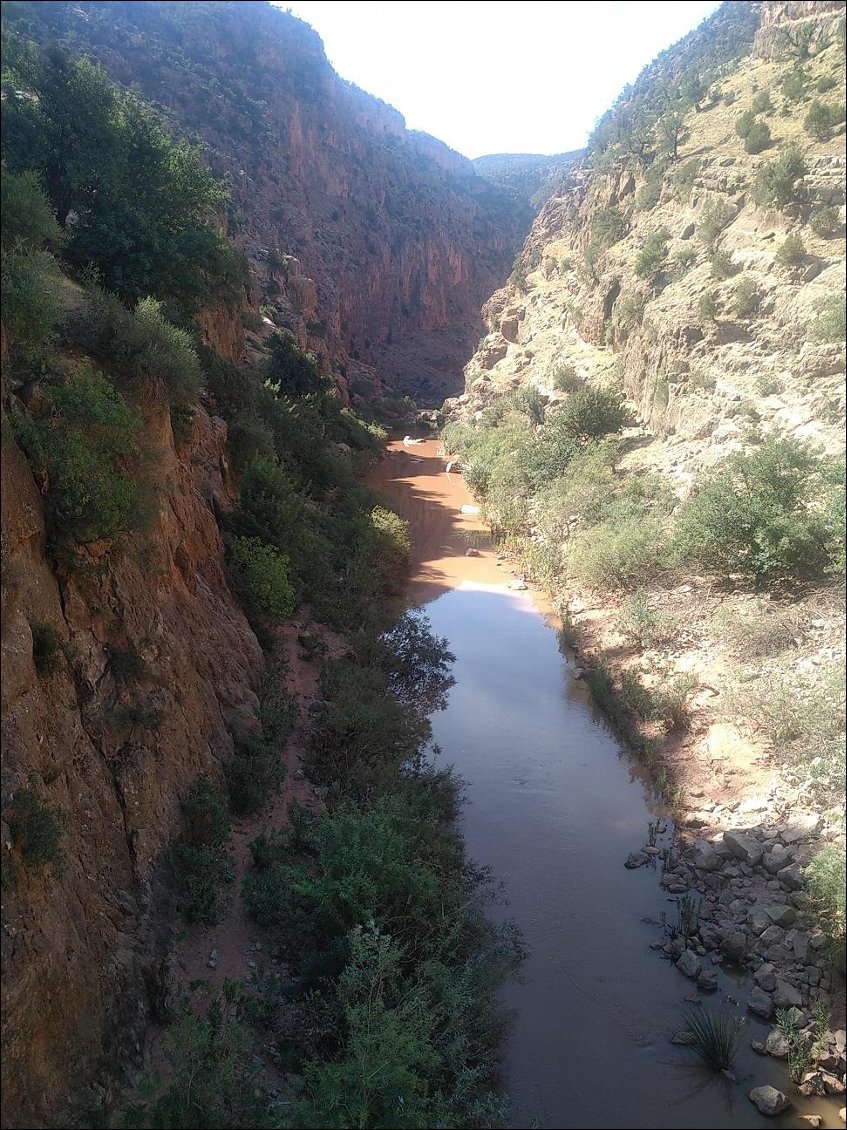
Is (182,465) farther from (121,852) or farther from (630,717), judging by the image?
(630,717)

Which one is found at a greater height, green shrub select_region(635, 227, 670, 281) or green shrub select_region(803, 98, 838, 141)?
green shrub select_region(803, 98, 838, 141)

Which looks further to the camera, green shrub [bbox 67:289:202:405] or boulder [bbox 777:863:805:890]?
green shrub [bbox 67:289:202:405]

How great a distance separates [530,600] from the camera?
2011 centimetres

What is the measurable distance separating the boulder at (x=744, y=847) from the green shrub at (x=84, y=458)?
868 cm

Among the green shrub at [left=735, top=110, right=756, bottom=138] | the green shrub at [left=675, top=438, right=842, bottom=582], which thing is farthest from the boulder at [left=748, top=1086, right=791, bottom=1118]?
the green shrub at [left=735, top=110, right=756, bottom=138]

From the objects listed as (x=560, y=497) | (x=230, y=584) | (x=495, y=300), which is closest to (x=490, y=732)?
(x=230, y=584)

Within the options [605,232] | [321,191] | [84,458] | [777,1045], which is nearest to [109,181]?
[84,458]

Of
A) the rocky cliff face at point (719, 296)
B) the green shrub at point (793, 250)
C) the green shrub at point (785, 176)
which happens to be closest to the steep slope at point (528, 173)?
the rocky cliff face at point (719, 296)

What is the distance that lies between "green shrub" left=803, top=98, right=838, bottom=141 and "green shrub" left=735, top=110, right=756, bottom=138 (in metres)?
6.07

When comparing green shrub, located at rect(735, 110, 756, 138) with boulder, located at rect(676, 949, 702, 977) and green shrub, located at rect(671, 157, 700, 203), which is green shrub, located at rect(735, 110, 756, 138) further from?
boulder, located at rect(676, 949, 702, 977)

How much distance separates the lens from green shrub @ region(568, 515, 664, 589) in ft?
52.5

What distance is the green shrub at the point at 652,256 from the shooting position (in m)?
26.8

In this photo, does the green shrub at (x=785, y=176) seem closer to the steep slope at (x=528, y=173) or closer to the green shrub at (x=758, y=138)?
the green shrub at (x=758, y=138)

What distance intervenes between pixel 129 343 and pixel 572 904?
961 centimetres
